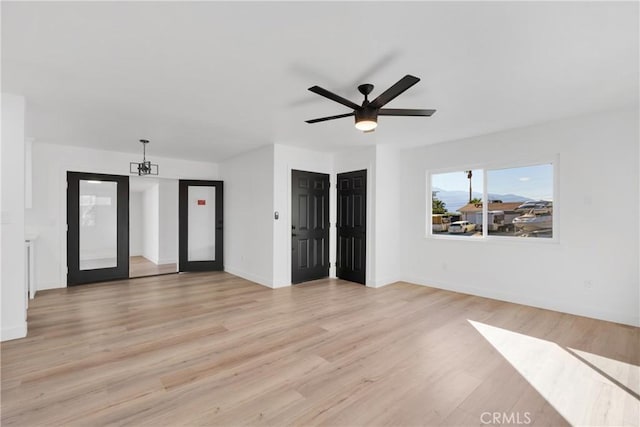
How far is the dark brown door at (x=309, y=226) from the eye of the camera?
5688 mm

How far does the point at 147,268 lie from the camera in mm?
7395

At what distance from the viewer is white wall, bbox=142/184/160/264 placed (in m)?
8.22

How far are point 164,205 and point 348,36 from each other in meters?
7.55

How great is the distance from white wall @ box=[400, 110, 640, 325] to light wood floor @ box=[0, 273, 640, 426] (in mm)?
331

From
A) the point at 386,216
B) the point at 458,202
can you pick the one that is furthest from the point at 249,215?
the point at 458,202

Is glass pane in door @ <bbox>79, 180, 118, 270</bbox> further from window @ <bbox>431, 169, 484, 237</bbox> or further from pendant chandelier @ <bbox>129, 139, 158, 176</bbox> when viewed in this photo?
window @ <bbox>431, 169, 484, 237</bbox>

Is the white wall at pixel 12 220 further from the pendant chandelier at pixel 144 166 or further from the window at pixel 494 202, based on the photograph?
the window at pixel 494 202

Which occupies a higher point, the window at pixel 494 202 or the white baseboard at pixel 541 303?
the window at pixel 494 202

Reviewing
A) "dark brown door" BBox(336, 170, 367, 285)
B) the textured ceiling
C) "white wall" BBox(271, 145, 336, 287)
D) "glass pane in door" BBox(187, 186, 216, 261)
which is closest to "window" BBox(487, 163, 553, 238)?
the textured ceiling

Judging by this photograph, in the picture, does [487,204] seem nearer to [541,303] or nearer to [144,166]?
[541,303]

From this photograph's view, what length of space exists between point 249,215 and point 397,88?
4.28 metres

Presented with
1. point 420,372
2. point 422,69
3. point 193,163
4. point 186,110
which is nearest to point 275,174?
point 186,110

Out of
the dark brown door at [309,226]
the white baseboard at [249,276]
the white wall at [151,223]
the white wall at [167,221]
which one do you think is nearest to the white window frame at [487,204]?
the dark brown door at [309,226]

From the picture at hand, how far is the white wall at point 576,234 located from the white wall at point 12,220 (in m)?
5.85
